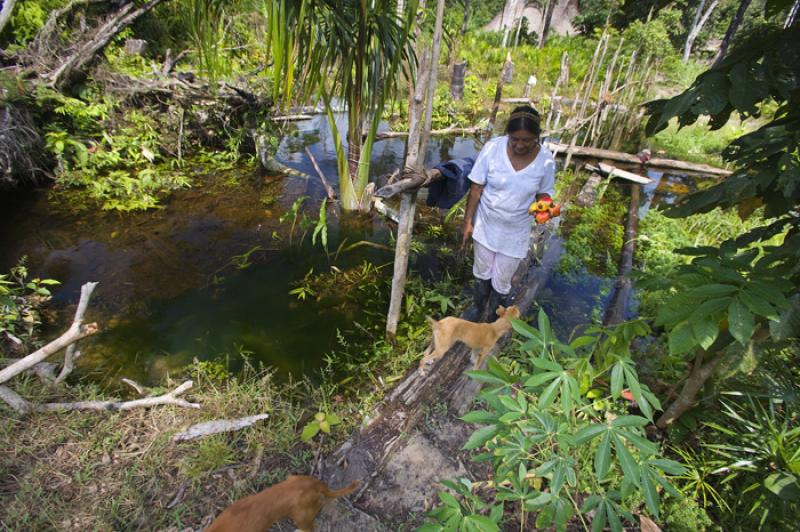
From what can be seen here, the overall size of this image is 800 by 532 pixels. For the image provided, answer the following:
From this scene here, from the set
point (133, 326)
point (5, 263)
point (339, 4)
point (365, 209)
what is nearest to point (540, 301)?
point (365, 209)

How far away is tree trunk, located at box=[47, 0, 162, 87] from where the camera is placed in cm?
530

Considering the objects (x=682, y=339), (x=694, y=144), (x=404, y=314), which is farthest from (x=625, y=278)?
(x=694, y=144)

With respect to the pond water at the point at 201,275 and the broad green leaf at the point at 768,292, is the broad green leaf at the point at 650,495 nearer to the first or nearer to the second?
the broad green leaf at the point at 768,292

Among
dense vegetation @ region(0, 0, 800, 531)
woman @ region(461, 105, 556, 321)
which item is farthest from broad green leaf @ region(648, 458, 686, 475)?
woman @ region(461, 105, 556, 321)

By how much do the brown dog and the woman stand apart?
69.4 inches

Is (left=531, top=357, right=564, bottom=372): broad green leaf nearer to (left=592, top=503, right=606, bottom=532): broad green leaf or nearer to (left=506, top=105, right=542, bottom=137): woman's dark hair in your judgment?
(left=592, top=503, right=606, bottom=532): broad green leaf

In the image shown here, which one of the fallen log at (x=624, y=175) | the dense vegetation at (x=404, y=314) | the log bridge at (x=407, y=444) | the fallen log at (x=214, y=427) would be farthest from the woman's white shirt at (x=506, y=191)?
the fallen log at (x=624, y=175)

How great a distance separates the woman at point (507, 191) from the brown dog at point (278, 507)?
69.4 inches

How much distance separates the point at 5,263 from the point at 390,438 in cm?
449

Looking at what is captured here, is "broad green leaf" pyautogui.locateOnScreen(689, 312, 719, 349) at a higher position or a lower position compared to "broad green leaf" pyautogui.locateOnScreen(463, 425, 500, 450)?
higher

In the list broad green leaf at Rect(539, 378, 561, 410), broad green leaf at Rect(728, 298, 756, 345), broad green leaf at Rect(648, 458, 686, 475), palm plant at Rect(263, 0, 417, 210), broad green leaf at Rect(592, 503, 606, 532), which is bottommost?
broad green leaf at Rect(592, 503, 606, 532)

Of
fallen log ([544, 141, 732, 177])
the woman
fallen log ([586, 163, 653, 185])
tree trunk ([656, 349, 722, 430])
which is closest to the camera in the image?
tree trunk ([656, 349, 722, 430])

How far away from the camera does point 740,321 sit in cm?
120

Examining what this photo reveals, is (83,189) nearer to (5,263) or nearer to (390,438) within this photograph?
(5,263)
